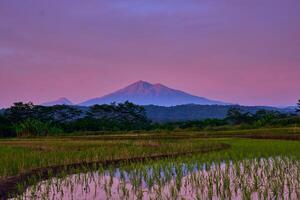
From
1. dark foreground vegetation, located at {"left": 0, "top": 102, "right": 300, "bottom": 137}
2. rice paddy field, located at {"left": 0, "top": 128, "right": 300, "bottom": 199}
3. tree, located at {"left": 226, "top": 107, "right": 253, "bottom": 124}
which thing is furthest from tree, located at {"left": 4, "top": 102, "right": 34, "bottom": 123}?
rice paddy field, located at {"left": 0, "top": 128, "right": 300, "bottom": 199}

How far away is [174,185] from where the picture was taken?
38.8ft

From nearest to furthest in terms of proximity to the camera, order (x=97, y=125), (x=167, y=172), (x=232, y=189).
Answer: (x=232, y=189) → (x=167, y=172) → (x=97, y=125)

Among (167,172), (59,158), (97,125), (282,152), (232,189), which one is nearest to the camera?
(232,189)

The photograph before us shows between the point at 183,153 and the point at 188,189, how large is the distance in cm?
1037

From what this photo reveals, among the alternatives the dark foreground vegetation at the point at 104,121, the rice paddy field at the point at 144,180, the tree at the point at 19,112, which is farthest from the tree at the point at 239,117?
the rice paddy field at the point at 144,180

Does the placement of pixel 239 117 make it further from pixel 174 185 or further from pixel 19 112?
pixel 174 185

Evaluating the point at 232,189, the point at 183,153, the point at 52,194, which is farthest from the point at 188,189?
the point at 183,153

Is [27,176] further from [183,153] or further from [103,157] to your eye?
[183,153]

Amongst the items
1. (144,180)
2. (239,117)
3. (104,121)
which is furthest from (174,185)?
(239,117)

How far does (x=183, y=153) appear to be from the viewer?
21688 mm

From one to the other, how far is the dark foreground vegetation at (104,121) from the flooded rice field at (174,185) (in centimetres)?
3403

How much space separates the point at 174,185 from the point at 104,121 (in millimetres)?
56772

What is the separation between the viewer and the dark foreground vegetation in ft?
176

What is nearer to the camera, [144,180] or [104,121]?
[144,180]
